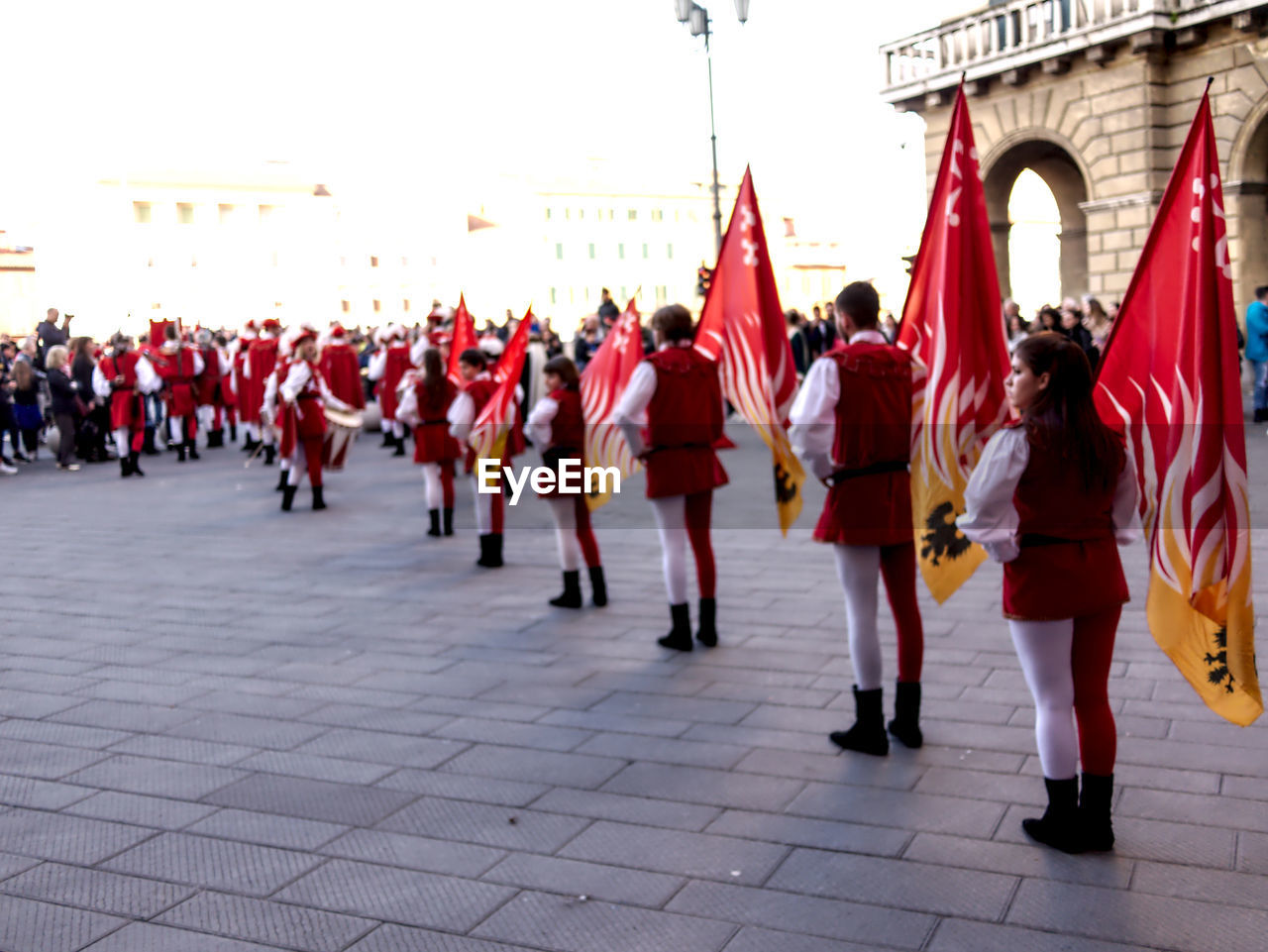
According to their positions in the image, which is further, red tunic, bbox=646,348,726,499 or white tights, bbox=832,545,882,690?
red tunic, bbox=646,348,726,499

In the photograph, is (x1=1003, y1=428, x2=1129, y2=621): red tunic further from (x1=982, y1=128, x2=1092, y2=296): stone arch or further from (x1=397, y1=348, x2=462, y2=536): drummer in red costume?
(x1=982, y1=128, x2=1092, y2=296): stone arch

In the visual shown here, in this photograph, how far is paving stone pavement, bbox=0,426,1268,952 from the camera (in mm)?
3703

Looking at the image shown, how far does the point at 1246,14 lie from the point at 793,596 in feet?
54.2

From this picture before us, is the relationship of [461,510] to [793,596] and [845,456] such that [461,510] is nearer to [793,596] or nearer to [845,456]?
[793,596]

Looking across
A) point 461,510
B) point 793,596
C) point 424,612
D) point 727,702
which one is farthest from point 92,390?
point 727,702

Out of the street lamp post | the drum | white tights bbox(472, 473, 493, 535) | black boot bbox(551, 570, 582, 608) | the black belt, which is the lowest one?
black boot bbox(551, 570, 582, 608)

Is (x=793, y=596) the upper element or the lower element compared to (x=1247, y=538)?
lower

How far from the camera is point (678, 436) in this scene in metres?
6.57

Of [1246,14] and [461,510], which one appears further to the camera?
[1246,14]

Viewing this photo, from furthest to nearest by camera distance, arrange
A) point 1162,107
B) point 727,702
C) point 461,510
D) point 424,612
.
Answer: point 1162,107 < point 461,510 < point 424,612 < point 727,702

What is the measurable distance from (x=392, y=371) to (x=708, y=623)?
1351cm

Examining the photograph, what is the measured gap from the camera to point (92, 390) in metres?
18.9

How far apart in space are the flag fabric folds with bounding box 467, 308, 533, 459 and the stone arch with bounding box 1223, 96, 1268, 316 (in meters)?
15.1

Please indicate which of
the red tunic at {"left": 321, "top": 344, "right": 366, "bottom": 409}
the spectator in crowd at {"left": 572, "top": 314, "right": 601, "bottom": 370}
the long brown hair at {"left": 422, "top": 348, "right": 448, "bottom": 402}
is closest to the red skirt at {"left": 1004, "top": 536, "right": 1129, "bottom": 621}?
the long brown hair at {"left": 422, "top": 348, "right": 448, "bottom": 402}
